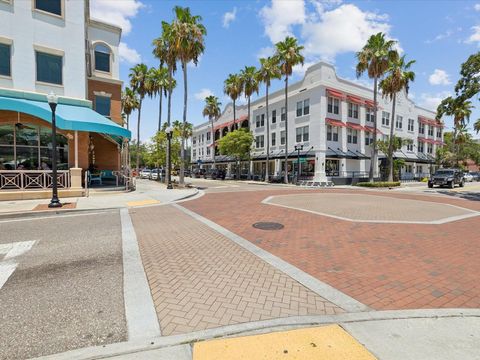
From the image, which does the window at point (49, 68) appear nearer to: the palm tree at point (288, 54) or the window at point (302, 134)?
the palm tree at point (288, 54)

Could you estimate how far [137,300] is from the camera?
3.89 meters

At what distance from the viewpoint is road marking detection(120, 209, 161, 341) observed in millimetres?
3180

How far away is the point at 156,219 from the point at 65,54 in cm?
1467

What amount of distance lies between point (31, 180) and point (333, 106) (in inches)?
1335

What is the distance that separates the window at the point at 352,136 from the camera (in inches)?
1492

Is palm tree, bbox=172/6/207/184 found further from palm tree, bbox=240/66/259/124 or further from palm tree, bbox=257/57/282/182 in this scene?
palm tree, bbox=240/66/259/124

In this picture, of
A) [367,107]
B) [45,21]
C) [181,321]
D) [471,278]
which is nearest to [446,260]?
[471,278]

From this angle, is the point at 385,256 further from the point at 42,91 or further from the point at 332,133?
the point at 332,133

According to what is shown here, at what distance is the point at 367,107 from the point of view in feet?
131

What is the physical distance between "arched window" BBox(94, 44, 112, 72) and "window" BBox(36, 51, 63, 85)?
621 centimetres

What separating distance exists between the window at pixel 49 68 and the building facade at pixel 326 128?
2586cm

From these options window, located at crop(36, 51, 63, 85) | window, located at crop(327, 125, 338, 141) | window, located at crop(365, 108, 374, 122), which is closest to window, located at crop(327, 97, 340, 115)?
window, located at crop(327, 125, 338, 141)

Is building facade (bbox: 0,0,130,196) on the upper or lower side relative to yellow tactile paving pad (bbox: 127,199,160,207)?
upper

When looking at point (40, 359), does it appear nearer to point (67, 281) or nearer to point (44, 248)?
point (67, 281)
